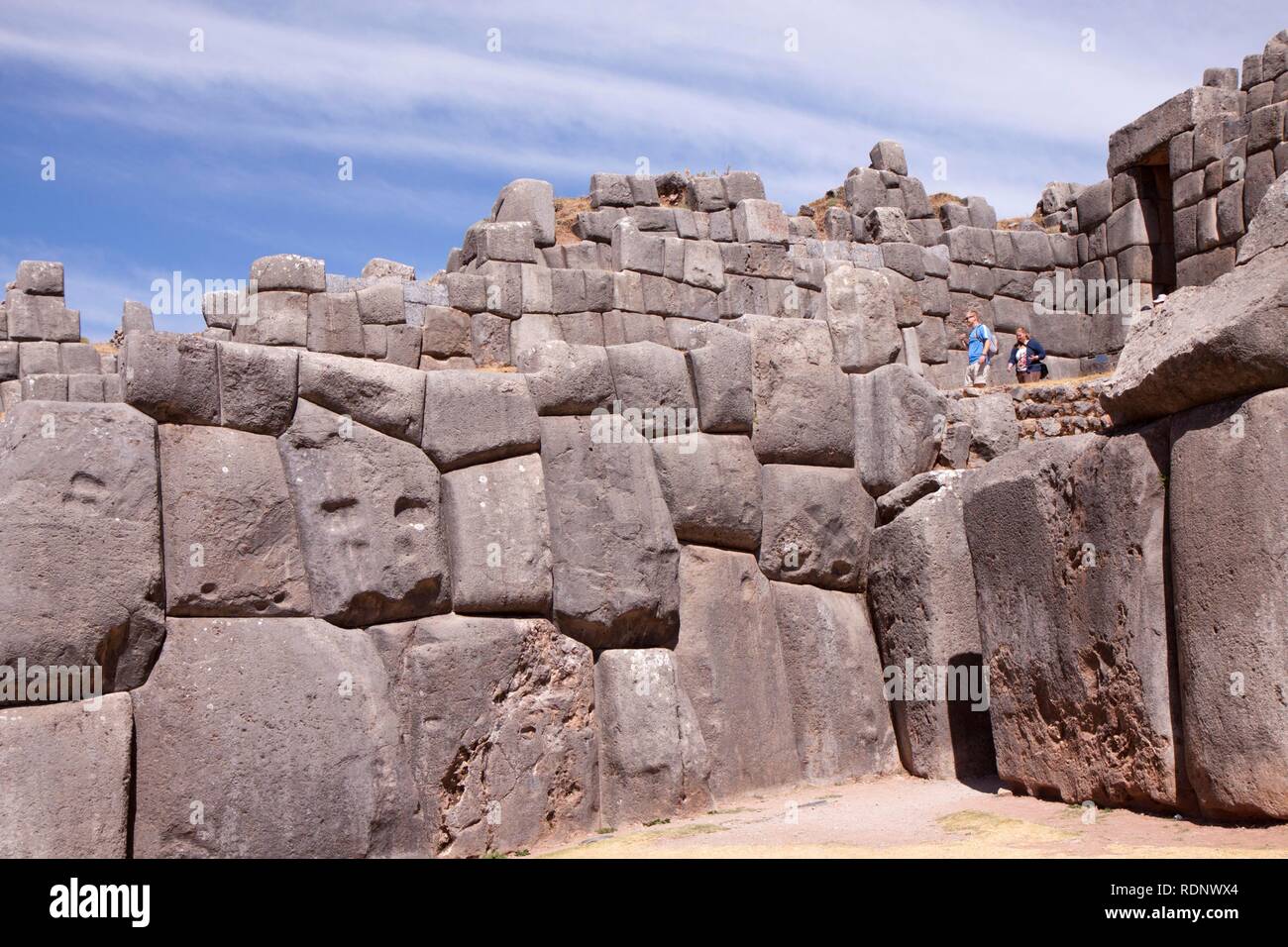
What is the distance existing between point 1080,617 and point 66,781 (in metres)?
5.06

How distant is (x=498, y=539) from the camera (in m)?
7.12

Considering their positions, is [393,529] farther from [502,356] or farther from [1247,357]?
[502,356]

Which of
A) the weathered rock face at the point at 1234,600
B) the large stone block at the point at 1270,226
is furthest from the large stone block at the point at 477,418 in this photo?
the large stone block at the point at 1270,226

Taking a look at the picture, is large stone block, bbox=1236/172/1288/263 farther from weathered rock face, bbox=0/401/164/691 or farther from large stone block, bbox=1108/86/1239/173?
large stone block, bbox=1108/86/1239/173

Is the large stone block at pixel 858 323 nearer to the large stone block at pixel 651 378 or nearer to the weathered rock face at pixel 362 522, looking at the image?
the large stone block at pixel 651 378

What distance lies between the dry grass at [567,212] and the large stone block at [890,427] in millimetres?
12267

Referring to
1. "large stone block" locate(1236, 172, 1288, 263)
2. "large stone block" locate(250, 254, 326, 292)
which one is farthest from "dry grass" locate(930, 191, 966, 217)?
"large stone block" locate(1236, 172, 1288, 263)

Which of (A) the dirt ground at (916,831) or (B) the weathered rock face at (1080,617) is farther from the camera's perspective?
(B) the weathered rock face at (1080,617)

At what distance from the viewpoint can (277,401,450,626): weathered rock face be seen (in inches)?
259

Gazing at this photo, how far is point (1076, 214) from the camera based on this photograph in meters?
19.8

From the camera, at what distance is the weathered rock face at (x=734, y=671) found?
764 centimetres

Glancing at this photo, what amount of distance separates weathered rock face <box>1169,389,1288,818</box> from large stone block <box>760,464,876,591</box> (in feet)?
8.91

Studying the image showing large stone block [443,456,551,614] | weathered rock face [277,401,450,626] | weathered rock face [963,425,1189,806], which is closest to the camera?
weathered rock face [963,425,1189,806]
